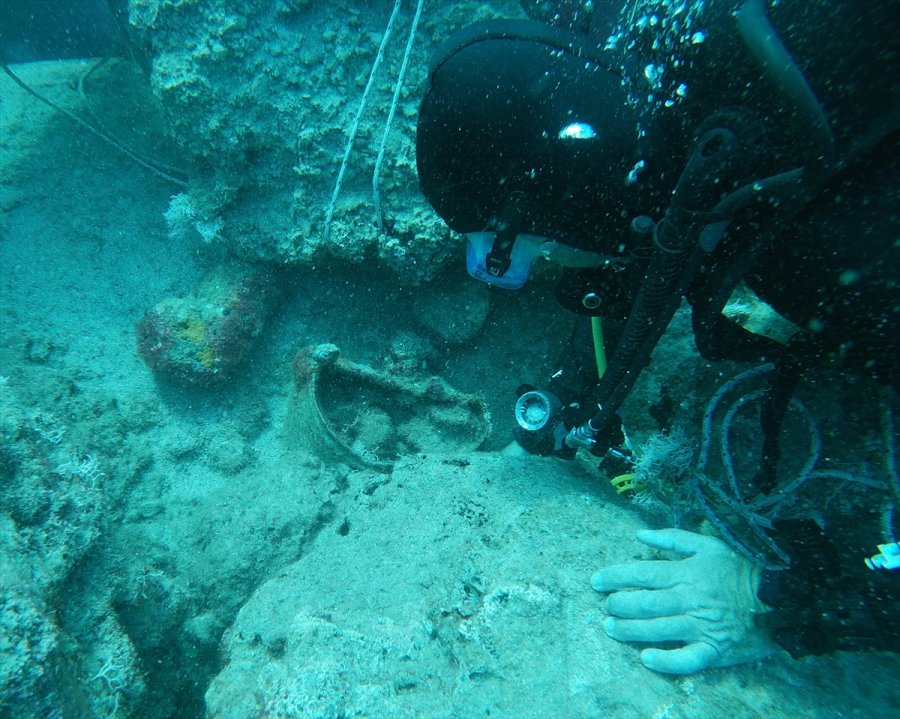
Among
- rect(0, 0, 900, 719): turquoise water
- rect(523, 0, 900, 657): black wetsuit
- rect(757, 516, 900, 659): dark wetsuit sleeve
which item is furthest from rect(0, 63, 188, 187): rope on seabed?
rect(757, 516, 900, 659): dark wetsuit sleeve

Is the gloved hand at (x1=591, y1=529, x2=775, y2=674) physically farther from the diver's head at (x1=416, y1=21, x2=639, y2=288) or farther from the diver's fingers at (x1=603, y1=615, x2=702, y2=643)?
the diver's head at (x1=416, y1=21, x2=639, y2=288)

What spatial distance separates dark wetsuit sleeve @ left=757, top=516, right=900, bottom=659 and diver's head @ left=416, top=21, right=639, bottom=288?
1.60 metres

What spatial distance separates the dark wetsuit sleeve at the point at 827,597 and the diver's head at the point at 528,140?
160 cm

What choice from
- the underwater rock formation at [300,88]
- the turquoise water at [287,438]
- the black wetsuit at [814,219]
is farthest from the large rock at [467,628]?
the underwater rock formation at [300,88]

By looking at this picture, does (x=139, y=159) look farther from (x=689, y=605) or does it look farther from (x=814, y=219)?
(x=689, y=605)

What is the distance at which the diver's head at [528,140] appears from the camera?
6.22 feet

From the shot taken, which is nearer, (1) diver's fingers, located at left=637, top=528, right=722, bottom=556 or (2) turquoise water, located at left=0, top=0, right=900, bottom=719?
(2) turquoise water, located at left=0, top=0, right=900, bottom=719

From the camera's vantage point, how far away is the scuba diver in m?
1.45

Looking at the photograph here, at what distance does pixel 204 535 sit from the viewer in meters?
3.18

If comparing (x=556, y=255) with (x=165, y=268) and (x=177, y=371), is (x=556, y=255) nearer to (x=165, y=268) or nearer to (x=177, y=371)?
(x=177, y=371)

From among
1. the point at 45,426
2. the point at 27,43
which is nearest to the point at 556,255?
the point at 45,426

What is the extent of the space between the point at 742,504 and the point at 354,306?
335 cm

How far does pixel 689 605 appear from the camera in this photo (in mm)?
1972

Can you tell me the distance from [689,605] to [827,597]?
509mm
